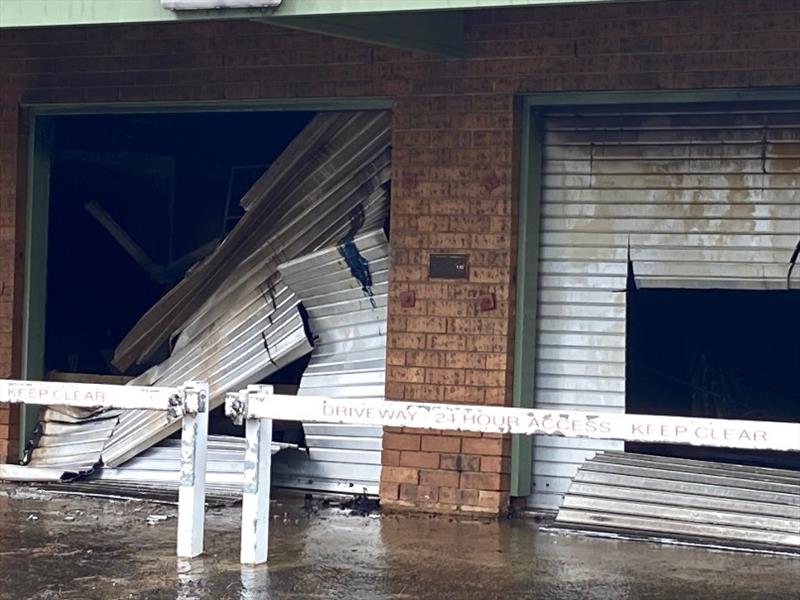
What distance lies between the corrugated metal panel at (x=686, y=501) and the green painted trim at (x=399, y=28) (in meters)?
2.77

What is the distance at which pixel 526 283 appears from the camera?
350 inches

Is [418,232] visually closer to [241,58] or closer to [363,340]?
[363,340]

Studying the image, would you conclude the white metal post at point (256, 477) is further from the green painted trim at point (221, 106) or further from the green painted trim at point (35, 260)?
the green painted trim at point (35, 260)

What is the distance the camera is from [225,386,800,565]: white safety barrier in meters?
5.91

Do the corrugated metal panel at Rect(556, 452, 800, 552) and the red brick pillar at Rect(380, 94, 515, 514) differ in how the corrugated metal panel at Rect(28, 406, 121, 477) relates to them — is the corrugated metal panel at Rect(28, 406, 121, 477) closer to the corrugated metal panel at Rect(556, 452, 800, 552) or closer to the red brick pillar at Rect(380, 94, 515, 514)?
the red brick pillar at Rect(380, 94, 515, 514)

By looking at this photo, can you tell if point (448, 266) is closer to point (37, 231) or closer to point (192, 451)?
point (192, 451)

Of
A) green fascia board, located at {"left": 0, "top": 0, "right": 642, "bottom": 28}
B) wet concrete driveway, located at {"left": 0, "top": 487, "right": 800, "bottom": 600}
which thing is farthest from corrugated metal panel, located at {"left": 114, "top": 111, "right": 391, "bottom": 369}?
green fascia board, located at {"left": 0, "top": 0, "right": 642, "bottom": 28}

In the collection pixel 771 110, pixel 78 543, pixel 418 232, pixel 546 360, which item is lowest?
pixel 78 543

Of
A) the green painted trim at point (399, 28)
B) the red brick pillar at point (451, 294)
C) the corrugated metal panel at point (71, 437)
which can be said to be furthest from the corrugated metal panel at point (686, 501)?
the corrugated metal panel at point (71, 437)

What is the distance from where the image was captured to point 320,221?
9836 mm

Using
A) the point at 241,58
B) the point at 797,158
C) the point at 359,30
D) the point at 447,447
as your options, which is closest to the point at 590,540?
the point at 447,447

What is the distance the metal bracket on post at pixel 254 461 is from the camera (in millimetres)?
6680

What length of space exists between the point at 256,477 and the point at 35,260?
428 centimetres

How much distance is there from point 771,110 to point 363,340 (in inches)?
122
